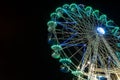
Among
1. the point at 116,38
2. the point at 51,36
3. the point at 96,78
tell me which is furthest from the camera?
the point at 116,38

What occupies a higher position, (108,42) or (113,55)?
(108,42)

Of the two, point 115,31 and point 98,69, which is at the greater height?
point 115,31

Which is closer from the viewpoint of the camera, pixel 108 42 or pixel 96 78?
pixel 96 78

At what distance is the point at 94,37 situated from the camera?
48.3 feet

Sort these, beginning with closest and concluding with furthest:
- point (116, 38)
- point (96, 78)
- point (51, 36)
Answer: point (96, 78) → point (51, 36) → point (116, 38)

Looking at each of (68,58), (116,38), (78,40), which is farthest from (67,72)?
(116,38)

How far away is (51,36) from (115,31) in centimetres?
329

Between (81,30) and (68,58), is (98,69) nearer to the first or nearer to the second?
(68,58)

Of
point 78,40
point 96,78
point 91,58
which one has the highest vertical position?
point 78,40

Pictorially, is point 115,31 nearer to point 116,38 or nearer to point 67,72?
point 116,38

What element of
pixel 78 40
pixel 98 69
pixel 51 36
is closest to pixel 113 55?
pixel 98 69

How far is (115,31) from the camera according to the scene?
15977 mm

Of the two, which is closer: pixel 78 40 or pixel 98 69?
pixel 98 69

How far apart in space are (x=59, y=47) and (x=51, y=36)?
2.24ft
